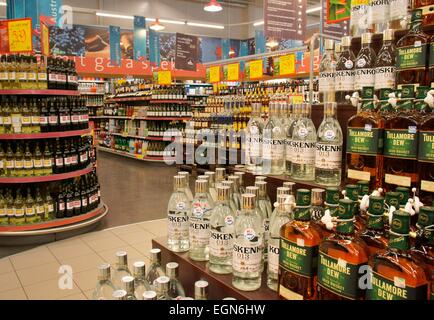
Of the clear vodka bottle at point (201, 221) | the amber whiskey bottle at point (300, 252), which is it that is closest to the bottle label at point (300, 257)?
the amber whiskey bottle at point (300, 252)

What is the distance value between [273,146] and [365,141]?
0.46 meters

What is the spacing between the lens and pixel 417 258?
2.84 ft

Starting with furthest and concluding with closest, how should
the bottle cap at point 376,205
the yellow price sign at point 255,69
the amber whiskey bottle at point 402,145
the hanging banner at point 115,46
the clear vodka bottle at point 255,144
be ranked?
the hanging banner at point 115,46 → the yellow price sign at point 255,69 → the clear vodka bottle at point 255,144 → the amber whiskey bottle at point 402,145 → the bottle cap at point 376,205

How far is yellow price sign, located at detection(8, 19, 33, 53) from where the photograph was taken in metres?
4.21

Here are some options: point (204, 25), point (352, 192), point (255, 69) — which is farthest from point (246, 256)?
point (204, 25)

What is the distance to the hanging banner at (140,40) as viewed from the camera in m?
11.4

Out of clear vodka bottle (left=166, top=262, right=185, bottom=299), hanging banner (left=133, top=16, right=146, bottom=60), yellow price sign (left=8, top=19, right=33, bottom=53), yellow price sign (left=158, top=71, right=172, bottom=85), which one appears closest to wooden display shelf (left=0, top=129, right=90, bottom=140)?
yellow price sign (left=8, top=19, right=33, bottom=53)

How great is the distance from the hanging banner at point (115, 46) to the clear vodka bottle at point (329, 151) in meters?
10.2

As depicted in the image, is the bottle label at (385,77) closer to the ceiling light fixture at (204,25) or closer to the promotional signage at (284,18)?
the promotional signage at (284,18)

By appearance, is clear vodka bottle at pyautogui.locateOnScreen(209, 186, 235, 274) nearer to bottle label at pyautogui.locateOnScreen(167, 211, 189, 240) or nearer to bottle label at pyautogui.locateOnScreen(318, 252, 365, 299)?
bottle label at pyautogui.locateOnScreen(167, 211, 189, 240)

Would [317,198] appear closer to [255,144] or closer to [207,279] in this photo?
[207,279]
